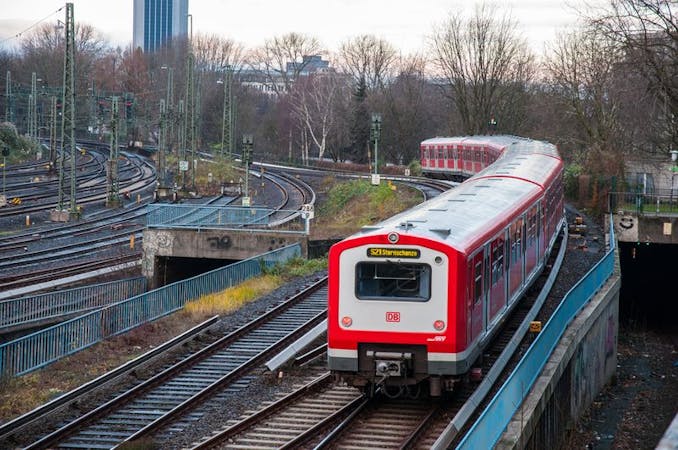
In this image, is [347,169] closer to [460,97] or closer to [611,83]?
[460,97]

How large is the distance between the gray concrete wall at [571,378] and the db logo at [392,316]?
1.93 meters

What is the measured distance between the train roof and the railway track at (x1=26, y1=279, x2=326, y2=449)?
151 inches

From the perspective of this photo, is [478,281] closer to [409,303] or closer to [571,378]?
[409,303]

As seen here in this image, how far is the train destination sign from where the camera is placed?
12766 millimetres

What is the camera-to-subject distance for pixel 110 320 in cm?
2038

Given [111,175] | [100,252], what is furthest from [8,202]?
[100,252]

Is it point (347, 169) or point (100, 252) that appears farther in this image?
point (347, 169)

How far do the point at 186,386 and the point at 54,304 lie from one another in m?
9.02

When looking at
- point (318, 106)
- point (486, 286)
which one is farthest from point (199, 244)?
point (318, 106)

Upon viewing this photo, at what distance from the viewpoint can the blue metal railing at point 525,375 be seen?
9.96 metres

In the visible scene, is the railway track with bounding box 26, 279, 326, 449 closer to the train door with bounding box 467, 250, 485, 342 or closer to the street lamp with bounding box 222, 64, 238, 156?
the train door with bounding box 467, 250, 485, 342

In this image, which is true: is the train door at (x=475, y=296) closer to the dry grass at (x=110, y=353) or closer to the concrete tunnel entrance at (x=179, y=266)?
the dry grass at (x=110, y=353)

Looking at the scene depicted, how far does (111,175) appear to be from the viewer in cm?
4888

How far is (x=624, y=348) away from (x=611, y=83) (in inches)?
766
